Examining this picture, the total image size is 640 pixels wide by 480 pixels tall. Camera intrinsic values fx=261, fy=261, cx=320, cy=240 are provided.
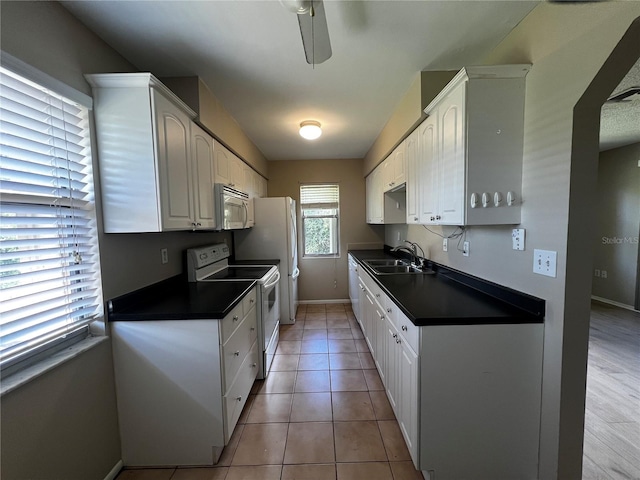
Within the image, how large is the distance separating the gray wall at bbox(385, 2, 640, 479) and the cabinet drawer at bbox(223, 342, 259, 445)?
1.70m

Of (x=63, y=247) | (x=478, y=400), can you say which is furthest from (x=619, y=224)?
(x=63, y=247)

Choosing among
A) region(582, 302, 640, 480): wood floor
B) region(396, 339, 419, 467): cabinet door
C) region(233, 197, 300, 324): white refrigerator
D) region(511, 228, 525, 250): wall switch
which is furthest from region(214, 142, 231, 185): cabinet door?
region(582, 302, 640, 480): wood floor

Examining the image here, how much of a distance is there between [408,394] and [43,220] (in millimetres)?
2008

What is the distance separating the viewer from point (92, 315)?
1402 mm

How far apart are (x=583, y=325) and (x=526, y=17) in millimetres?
1616

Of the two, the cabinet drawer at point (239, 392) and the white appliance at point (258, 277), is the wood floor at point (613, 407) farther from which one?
the white appliance at point (258, 277)

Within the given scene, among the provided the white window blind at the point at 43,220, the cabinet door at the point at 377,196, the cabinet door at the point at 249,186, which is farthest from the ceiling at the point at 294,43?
the cabinet door at the point at 377,196

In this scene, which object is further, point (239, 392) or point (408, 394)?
point (239, 392)

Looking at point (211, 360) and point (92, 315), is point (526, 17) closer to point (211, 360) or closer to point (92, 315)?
point (211, 360)

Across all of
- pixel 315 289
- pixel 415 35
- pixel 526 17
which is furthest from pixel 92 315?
pixel 315 289

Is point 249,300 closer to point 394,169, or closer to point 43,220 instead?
point 43,220

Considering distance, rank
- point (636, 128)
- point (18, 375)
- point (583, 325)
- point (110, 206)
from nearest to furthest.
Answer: point (18, 375)
point (583, 325)
point (110, 206)
point (636, 128)

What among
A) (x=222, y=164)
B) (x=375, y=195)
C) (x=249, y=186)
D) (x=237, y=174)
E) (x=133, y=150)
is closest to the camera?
(x=133, y=150)

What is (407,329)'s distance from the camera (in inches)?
58.7
